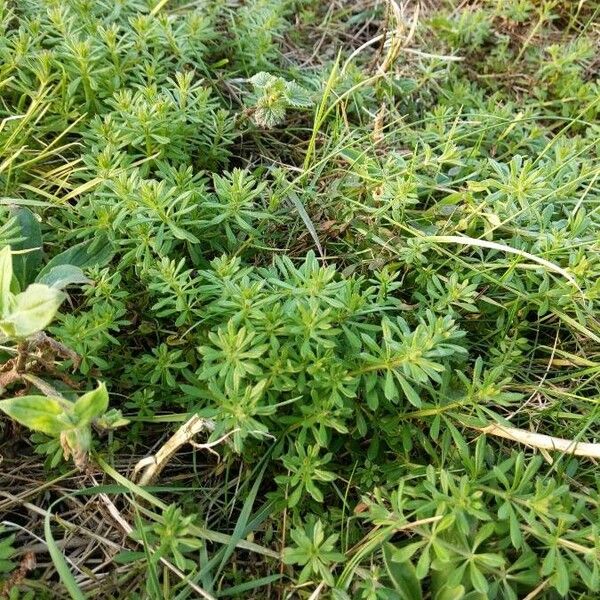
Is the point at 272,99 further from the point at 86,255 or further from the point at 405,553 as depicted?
the point at 405,553

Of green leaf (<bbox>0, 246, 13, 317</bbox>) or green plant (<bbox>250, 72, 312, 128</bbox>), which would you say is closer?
green leaf (<bbox>0, 246, 13, 317</bbox>)

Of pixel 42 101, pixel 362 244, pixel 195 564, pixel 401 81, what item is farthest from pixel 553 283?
pixel 42 101

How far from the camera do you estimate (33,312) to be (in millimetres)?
1762

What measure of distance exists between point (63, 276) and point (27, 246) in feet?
1.12

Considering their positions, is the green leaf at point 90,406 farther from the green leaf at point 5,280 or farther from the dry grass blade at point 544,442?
the dry grass blade at point 544,442

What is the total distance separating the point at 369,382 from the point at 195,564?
0.73 meters

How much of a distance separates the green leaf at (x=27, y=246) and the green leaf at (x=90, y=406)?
706mm

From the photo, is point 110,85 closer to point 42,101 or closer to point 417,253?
point 42,101

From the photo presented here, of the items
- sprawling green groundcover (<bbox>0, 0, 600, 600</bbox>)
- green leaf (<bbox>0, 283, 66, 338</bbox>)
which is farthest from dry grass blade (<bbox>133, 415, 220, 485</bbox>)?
green leaf (<bbox>0, 283, 66, 338</bbox>)

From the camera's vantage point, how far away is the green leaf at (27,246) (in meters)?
2.29

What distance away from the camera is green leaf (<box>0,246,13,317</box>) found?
72.2 inches

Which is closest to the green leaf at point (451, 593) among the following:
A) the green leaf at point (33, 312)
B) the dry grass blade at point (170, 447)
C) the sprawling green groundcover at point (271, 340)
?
the sprawling green groundcover at point (271, 340)

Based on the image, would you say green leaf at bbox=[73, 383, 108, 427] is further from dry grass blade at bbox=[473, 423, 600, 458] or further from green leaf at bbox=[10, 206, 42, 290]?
dry grass blade at bbox=[473, 423, 600, 458]

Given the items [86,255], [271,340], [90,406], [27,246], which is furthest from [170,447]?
[27,246]
